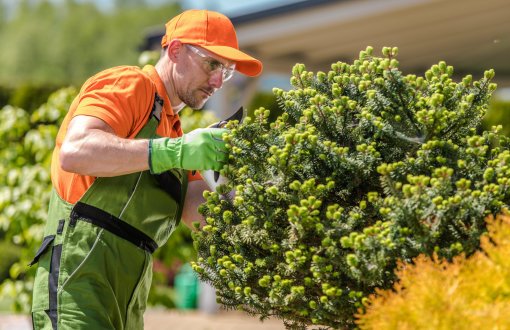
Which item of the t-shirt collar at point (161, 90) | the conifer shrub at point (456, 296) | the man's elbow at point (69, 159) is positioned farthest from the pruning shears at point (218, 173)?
the conifer shrub at point (456, 296)

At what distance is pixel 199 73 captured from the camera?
→ 110 inches

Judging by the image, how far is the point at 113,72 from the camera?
8.74 ft

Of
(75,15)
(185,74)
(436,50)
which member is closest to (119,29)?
(75,15)

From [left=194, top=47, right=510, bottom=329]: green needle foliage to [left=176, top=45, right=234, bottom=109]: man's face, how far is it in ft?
1.55

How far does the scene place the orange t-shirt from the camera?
252 cm

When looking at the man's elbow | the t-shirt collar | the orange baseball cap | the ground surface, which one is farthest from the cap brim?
the ground surface

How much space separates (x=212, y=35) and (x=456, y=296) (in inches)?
54.8

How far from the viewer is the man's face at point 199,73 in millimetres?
2770

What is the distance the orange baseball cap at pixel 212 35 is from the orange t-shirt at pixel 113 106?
0.66ft

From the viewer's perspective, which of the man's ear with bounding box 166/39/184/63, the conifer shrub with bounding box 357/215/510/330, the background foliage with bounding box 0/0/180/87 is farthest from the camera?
the background foliage with bounding box 0/0/180/87

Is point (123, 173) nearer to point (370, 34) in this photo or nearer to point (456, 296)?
point (456, 296)

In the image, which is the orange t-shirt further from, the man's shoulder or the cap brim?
the cap brim

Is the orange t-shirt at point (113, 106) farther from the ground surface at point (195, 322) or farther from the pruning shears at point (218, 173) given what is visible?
the ground surface at point (195, 322)

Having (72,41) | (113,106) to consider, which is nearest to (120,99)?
(113,106)
